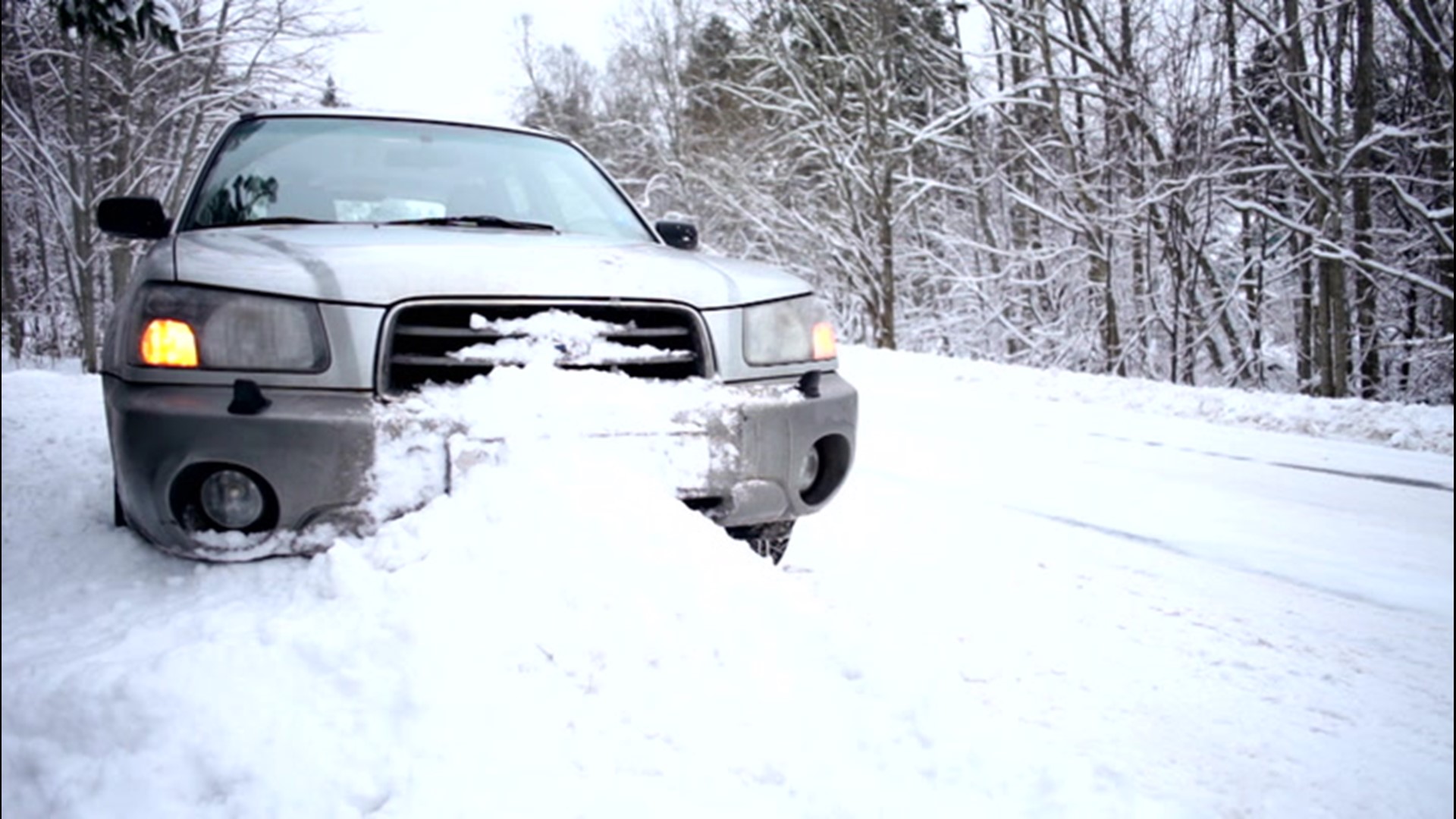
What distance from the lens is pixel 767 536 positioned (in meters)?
2.46

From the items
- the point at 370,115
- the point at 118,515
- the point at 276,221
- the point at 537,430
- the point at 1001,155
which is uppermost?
the point at 1001,155

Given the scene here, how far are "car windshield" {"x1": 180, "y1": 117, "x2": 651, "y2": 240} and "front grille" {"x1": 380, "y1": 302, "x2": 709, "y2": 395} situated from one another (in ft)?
2.47

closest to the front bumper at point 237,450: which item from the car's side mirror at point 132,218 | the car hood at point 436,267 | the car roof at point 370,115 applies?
the car hood at point 436,267

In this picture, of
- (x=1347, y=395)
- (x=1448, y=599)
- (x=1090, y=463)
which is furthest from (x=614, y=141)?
(x=1448, y=599)

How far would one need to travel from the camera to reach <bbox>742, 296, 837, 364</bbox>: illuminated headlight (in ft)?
7.88

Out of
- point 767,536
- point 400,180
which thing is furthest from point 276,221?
point 767,536

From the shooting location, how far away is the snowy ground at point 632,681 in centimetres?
142

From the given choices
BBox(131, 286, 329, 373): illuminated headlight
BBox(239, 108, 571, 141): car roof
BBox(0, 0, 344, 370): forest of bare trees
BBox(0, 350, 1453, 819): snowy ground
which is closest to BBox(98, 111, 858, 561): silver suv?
BBox(131, 286, 329, 373): illuminated headlight

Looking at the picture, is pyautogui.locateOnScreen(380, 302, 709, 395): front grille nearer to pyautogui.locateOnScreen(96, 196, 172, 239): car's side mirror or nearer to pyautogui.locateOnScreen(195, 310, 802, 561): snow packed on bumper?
pyautogui.locateOnScreen(195, 310, 802, 561): snow packed on bumper

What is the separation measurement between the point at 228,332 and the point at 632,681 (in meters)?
1.19

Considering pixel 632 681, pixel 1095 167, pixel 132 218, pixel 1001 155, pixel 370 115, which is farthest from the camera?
pixel 1001 155

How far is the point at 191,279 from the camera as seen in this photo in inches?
77.1

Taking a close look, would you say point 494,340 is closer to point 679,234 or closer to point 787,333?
point 787,333

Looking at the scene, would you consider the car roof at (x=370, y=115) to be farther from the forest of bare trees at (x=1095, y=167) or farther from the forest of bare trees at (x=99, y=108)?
the forest of bare trees at (x=1095, y=167)
